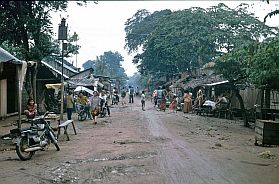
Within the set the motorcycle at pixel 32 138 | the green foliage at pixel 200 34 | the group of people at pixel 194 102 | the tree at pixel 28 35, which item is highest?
the green foliage at pixel 200 34

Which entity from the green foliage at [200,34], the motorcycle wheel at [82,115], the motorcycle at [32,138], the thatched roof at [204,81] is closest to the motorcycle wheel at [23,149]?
the motorcycle at [32,138]

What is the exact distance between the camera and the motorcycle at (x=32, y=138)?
9104mm

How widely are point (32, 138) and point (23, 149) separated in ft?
1.54

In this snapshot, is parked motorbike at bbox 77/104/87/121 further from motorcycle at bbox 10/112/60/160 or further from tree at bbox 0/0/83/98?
motorcycle at bbox 10/112/60/160

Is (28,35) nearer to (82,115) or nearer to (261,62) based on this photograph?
(82,115)

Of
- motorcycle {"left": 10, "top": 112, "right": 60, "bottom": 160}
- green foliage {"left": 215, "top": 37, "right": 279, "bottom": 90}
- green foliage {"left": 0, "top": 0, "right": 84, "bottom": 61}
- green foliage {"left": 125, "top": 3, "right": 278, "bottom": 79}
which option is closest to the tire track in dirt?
motorcycle {"left": 10, "top": 112, "right": 60, "bottom": 160}

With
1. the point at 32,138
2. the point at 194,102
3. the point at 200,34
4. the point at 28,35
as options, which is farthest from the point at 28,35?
the point at 200,34

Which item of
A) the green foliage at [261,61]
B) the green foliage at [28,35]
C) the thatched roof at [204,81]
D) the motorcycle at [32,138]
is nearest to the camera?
the motorcycle at [32,138]

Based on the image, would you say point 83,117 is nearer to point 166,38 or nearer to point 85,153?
point 85,153

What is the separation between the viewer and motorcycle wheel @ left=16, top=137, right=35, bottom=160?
8945mm

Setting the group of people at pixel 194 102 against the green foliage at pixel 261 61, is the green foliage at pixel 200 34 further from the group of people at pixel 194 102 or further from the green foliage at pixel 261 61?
the green foliage at pixel 261 61

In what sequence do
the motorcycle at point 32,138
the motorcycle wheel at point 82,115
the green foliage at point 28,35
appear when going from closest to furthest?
the motorcycle at point 32,138, the green foliage at point 28,35, the motorcycle wheel at point 82,115

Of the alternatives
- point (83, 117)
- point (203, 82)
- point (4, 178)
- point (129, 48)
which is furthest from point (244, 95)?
point (129, 48)

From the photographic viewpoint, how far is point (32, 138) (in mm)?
9570
